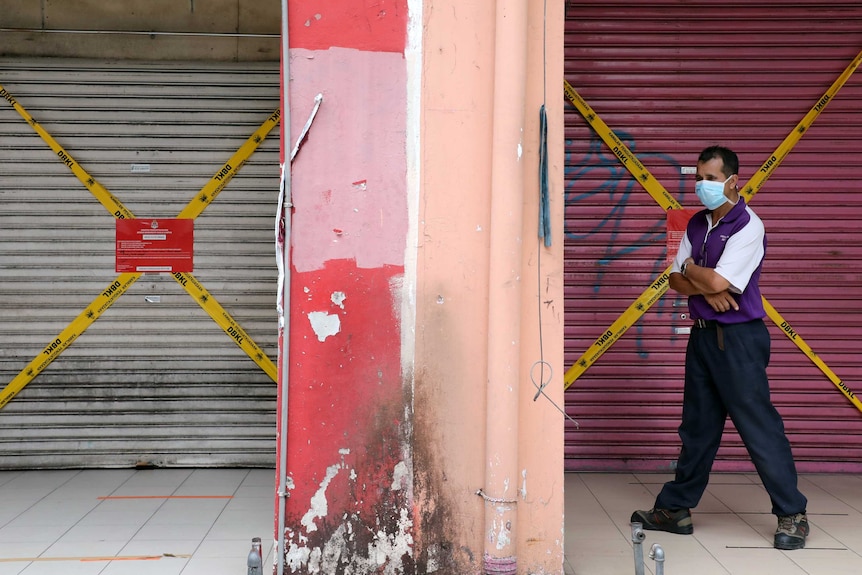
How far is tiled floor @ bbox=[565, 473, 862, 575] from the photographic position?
440cm

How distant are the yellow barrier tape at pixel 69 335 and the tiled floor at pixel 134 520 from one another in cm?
65

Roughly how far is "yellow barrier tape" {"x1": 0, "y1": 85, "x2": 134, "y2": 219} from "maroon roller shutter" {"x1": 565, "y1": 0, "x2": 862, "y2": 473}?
3397 millimetres

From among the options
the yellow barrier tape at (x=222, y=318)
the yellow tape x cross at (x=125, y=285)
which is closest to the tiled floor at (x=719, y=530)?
the yellow barrier tape at (x=222, y=318)

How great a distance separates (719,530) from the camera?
5.00 metres

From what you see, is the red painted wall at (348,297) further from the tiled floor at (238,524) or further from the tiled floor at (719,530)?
the tiled floor at (719,530)

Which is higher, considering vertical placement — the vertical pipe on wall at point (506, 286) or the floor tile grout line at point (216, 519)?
the vertical pipe on wall at point (506, 286)

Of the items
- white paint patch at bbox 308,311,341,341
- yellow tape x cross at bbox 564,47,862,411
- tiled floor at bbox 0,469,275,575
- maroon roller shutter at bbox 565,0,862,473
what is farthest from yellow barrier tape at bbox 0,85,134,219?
yellow tape x cross at bbox 564,47,862,411

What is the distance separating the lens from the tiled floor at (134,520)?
4368 millimetres

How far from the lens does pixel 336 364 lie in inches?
164

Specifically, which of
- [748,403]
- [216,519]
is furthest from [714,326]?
[216,519]

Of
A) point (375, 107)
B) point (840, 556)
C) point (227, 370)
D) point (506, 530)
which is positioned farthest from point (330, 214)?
point (840, 556)

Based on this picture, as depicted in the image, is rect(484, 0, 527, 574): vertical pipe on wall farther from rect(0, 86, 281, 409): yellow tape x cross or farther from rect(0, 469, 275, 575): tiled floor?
rect(0, 86, 281, 409): yellow tape x cross

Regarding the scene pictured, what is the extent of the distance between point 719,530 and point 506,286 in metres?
2.22

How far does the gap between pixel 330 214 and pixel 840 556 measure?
10.9ft
